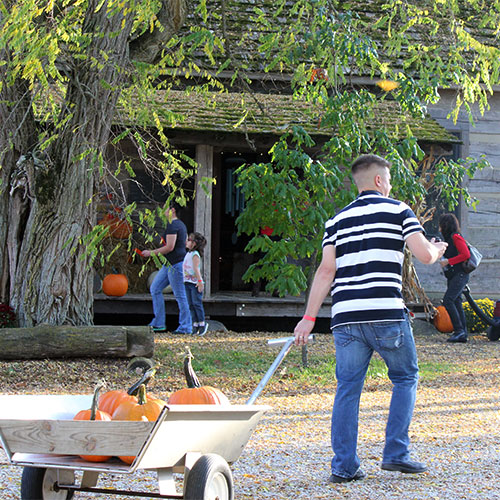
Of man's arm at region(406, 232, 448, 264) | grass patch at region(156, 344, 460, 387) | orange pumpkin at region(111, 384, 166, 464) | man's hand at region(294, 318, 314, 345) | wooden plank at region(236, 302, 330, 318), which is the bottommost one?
grass patch at region(156, 344, 460, 387)

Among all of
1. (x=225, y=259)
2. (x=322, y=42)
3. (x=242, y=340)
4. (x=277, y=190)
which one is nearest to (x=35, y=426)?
(x=277, y=190)

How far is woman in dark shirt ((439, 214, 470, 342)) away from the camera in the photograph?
11.7 meters

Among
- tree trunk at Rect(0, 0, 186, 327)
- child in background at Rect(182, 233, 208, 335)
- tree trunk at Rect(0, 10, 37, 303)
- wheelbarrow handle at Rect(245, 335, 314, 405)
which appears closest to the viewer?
wheelbarrow handle at Rect(245, 335, 314, 405)

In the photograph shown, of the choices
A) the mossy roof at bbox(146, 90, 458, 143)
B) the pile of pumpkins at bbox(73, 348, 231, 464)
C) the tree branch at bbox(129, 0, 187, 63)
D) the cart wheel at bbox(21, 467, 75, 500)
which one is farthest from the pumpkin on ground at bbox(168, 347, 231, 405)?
the mossy roof at bbox(146, 90, 458, 143)

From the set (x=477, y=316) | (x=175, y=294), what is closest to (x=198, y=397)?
(x=175, y=294)

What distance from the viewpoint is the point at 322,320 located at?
14.0 metres

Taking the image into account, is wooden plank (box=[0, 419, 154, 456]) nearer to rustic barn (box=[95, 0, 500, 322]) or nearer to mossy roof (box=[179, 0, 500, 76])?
rustic barn (box=[95, 0, 500, 322])

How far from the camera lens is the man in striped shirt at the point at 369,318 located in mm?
4391

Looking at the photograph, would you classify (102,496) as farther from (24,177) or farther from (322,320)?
(322,320)

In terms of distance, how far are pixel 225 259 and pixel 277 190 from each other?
25.5 feet

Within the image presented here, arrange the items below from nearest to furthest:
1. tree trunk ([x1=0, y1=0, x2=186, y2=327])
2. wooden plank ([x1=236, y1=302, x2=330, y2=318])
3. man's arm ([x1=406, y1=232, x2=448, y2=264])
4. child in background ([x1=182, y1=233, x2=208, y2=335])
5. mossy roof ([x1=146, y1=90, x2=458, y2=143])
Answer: man's arm ([x1=406, y1=232, x2=448, y2=264]) < tree trunk ([x1=0, y1=0, x2=186, y2=327]) < child in background ([x1=182, y1=233, x2=208, y2=335]) < mossy roof ([x1=146, y1=90, x2=458, y2=143]) < wooden plank ([x1=236, y1=302, x2=330, y2=318])

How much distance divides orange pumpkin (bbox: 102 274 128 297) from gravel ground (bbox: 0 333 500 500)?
17.9ft

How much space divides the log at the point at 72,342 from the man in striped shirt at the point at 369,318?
14.8 ft

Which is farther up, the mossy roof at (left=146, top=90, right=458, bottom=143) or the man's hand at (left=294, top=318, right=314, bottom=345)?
the mossy roof at (left=146, top=90, right=458, bottom=143)
